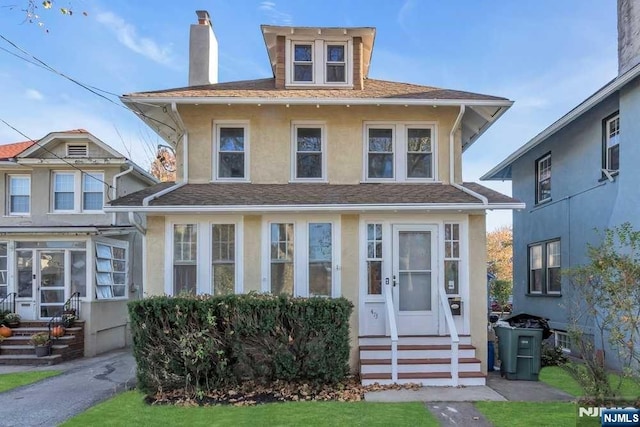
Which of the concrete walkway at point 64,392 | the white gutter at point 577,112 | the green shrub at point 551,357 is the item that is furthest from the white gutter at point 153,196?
the white gutter at point 577,112

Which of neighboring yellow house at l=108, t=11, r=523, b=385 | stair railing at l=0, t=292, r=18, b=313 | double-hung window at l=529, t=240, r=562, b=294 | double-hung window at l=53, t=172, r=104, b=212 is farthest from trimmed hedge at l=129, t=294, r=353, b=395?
double-hung window at l=53, t=172, r=104, b=212

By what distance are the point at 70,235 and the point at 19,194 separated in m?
3.41

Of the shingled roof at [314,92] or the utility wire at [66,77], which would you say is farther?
the shingled roof at [314,92]

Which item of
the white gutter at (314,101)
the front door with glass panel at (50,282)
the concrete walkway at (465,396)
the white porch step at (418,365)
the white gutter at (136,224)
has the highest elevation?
the white gutter at (314,101)

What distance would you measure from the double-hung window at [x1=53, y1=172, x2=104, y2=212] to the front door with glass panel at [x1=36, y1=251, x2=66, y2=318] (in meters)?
1.72

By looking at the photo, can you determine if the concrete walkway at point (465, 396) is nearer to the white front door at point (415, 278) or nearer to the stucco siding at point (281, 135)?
the white front door at point (415, 278)

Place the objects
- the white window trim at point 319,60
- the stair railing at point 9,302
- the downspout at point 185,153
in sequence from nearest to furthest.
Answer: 1. the downspout at point 185,153
2. the white window trim at point 319,60
3. the stair railing at point 9,302

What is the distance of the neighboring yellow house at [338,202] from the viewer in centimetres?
852

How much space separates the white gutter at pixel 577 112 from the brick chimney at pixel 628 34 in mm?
508

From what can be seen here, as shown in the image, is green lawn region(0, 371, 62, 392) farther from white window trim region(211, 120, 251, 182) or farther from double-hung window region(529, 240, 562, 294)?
double-hung window region(529, 240, 562, 294)

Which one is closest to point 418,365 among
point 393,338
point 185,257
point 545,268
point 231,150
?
point 393,338

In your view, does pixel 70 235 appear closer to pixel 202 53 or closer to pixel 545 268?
pixel 202 53

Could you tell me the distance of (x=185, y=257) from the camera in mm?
9023

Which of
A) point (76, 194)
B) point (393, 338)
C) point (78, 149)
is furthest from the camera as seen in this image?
point (78, 149)
